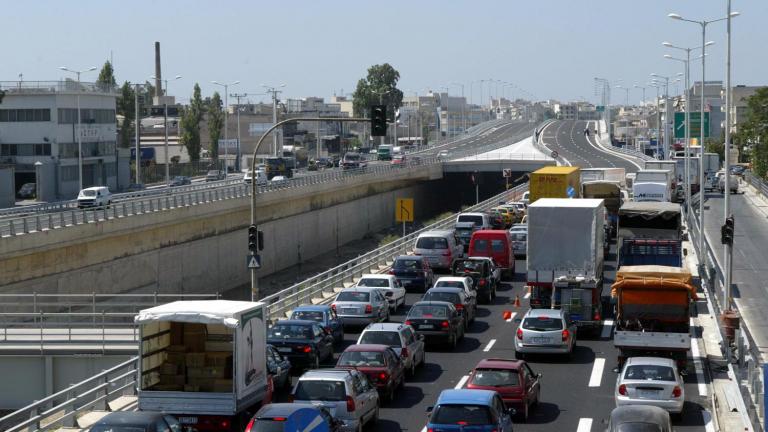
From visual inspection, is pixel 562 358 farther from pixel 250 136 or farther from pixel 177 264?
pixel 250 136

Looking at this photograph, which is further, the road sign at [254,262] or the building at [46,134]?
the building at [46,134]

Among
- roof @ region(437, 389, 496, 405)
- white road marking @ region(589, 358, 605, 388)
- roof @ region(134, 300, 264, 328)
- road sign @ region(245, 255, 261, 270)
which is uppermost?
roof @ region(134, 300, 264, 328)

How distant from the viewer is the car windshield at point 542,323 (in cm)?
3020

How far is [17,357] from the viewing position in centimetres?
3111

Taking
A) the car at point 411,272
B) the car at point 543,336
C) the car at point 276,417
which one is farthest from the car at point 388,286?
the car at point 276,417

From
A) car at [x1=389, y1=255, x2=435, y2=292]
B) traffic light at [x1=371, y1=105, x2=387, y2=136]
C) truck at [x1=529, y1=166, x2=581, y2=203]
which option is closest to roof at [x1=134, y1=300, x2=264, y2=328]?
traffic light at [x1=371, y1=105, x2=387, y2=136]

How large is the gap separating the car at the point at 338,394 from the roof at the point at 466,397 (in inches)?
76.6

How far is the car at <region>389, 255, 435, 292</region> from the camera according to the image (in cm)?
4403

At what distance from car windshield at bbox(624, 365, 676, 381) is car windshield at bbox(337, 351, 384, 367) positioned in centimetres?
523

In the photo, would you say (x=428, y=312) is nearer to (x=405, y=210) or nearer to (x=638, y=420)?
(x=638, y=420)

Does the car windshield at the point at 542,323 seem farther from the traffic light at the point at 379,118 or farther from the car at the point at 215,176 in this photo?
the car at the point at 215,176

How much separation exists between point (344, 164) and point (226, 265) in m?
46.3

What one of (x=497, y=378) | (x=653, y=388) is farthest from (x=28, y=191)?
(x=653, y=388)

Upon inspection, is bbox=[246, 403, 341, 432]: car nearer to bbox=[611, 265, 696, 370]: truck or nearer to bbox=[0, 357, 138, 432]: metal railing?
bbox=[0, 357, 138, 432]: metal railing
